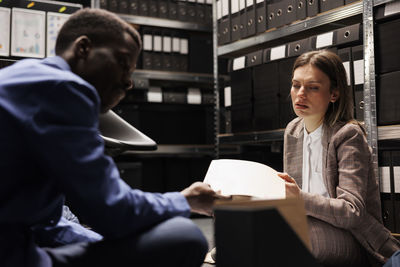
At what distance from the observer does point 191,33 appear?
389 cm

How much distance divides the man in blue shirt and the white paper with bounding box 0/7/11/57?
209cm

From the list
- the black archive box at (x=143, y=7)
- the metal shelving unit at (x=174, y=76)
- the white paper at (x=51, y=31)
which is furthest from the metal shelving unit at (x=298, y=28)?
the white paper at (x=51, y=31)

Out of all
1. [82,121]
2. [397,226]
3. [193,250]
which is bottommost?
[397,226]

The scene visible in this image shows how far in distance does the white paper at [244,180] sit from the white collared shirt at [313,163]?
35 cm

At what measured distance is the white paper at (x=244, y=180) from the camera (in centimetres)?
122

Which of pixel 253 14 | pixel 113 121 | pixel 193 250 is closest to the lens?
pixel 193 250

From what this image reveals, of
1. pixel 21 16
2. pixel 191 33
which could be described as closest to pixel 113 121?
pixel 21 16

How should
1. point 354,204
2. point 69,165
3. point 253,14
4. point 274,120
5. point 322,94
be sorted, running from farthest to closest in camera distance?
point 253,14
point 274,120
point 322,94
point 354,204
point 69,165

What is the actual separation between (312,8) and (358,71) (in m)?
0.46

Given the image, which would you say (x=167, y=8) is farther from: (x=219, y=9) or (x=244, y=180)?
(x=244, y=180)

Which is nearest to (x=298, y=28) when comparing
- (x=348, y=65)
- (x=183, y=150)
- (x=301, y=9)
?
(x=301, y=9)

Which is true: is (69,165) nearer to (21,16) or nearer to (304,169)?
(304,169)

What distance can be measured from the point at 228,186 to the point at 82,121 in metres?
0.52

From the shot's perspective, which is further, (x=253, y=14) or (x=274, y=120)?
(x=253, y=14)
